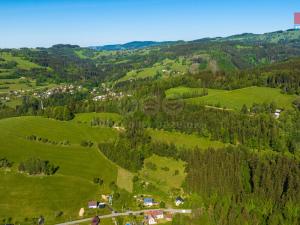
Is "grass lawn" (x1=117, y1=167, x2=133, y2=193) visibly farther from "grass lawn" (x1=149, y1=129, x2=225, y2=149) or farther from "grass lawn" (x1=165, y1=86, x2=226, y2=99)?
"grass lawn" (x1=165, y1=86, x2=226, y2=99)

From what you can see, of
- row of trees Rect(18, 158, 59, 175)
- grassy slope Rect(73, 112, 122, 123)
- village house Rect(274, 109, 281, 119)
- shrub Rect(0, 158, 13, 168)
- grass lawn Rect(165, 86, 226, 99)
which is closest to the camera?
row of trees Rect(18, 158, 59, 175)

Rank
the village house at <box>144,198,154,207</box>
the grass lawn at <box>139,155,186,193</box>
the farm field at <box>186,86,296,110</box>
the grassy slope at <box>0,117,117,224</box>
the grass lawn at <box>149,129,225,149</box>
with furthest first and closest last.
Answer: the farm field at <box>186,86,296,110</box>
the grass lawn at <box>149,129,225,149</box>
the grass lawn at <box>139,155,186,193</box>
the grassy slope at <box>0,117,117,224</box>
the village house at <box>144,198,154,207</box>

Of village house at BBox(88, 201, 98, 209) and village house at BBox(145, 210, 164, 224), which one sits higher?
village house at BBox(88, 201, 98, 209)

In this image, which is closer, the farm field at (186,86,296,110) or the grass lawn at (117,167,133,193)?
the grass lawn at (117,167,133,193)

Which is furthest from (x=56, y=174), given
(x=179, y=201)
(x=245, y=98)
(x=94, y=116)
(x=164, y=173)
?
(x=245, y=98)

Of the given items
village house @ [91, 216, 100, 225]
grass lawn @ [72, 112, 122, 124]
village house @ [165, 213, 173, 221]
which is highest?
grass lawn @ [72, 112, 122, 124]

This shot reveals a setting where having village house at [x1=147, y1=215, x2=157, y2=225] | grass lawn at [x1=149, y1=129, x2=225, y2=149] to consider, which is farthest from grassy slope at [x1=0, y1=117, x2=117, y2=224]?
grass lawn at [x1=149, y1=129, x2=225, y2=149]

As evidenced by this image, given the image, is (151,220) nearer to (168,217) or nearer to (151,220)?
(151,220)
